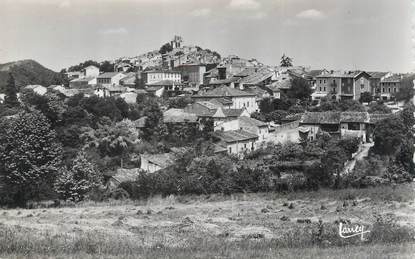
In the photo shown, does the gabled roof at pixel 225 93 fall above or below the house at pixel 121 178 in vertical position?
above

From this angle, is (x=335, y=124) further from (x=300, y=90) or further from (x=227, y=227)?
(x=227, y=227)

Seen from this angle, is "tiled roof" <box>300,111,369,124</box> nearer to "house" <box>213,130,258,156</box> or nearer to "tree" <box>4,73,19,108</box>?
"house" <box>213,130,258,156</box>

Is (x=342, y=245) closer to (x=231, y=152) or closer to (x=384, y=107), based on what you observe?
(x=231, y=152)

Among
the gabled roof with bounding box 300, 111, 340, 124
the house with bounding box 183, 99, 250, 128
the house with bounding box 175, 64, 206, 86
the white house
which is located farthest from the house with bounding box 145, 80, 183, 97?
the gabled roof with bounding box 300, 111, 340, 124

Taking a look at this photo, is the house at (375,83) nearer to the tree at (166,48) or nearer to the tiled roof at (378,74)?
the tiled roof at (378,74)

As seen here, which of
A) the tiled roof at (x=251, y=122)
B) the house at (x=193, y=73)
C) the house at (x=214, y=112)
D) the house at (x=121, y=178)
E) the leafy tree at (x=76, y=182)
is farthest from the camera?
the house at (x=193, y=73)

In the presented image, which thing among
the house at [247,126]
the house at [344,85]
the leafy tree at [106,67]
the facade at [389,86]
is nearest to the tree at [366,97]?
the house at [344,85]

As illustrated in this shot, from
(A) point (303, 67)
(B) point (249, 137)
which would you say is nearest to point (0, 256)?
(B) point (249, 137)

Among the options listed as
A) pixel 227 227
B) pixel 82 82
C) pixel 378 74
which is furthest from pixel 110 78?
pixel 227 227
